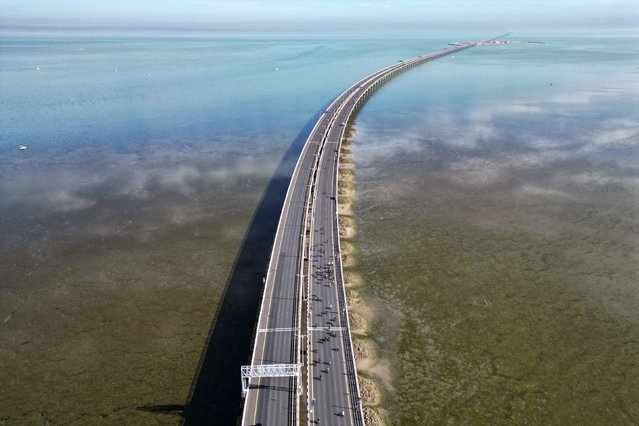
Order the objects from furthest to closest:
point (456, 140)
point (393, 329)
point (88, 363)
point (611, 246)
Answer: point (456, 140) < point (611, 246) < point (393, 329) < point (88, 363)

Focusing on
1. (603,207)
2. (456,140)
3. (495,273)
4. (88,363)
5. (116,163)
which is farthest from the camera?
(456,140)

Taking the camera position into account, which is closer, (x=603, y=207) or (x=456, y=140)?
(x=603, y=207)

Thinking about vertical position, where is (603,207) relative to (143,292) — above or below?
above

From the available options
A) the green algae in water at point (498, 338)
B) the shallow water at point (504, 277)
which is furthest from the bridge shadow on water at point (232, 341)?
the green algae in water at point (498, 338)

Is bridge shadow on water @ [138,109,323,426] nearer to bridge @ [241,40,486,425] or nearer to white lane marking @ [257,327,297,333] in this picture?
white lane marking @ [257,327,297,333]

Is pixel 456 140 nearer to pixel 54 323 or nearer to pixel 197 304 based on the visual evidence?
pixel 197 304

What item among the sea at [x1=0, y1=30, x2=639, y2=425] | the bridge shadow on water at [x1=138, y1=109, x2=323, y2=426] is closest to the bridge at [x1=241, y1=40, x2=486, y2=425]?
the bridge shadow on water at [x1=138, y1=109, x2=323, y2=426]

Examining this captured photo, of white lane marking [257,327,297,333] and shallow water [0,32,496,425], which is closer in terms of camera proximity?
shallow water [0,32,496,425]

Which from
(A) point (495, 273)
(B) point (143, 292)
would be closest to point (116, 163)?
(B) point (143, 292)
